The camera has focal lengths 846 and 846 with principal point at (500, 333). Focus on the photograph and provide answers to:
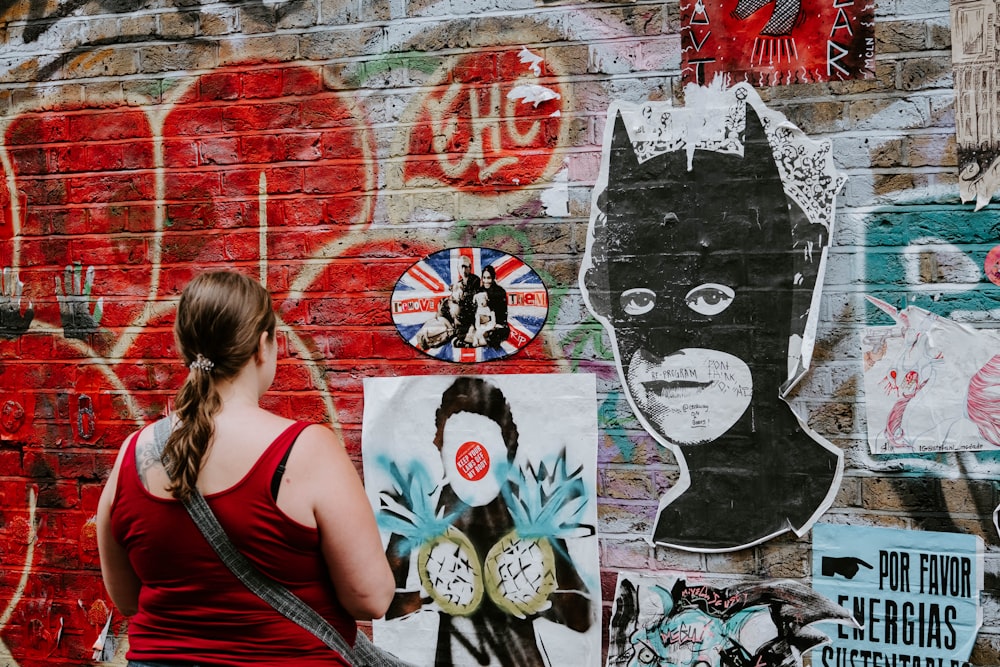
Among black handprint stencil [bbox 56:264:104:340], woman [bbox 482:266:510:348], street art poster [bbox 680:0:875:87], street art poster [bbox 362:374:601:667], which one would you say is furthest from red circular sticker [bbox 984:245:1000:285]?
black handprint stencil [bbox 56:264:104:340]

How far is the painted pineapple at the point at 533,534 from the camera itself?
2.76 meters

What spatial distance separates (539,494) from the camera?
2.77 meters

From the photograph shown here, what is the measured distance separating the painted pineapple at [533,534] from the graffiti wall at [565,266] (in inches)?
0.7

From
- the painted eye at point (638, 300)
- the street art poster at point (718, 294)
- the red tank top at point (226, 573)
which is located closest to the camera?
the red tank top at point (226, 573)

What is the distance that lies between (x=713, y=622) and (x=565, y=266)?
1.22 meters

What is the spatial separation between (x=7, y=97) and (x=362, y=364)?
1691mm

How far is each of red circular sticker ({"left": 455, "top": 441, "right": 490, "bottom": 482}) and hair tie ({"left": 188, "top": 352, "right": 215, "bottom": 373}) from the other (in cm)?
116

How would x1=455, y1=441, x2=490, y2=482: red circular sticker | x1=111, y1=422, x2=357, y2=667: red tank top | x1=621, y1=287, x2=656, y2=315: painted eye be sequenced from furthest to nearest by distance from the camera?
x1=455, y1=441, x2=490, y2=482: red circular sticker → x1=621, y1=287, x2=656, y2=315: painted eye → x1=111, y1=422, x2=357, y2=667: red tank top

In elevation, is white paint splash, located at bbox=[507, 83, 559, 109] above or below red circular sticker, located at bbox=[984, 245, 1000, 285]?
above

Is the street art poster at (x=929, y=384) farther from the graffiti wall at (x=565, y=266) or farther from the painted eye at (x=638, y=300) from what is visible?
the painted eye at (x=638, y=300)

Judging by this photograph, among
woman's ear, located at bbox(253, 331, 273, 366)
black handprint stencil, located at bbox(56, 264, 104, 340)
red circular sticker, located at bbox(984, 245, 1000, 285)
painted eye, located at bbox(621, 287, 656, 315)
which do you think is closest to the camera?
woman's ear, located at bbox(253, 331, 273, 366)

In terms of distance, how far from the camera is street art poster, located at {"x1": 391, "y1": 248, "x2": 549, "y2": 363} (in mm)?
2781

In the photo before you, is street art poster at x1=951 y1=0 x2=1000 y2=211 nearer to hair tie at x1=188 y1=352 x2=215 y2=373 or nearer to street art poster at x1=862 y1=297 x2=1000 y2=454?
street art poster at x1=862 y1=297 x2=1000 y2=454

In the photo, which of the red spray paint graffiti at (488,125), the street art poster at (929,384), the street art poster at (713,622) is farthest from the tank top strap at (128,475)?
the street art poster at (929,384)
